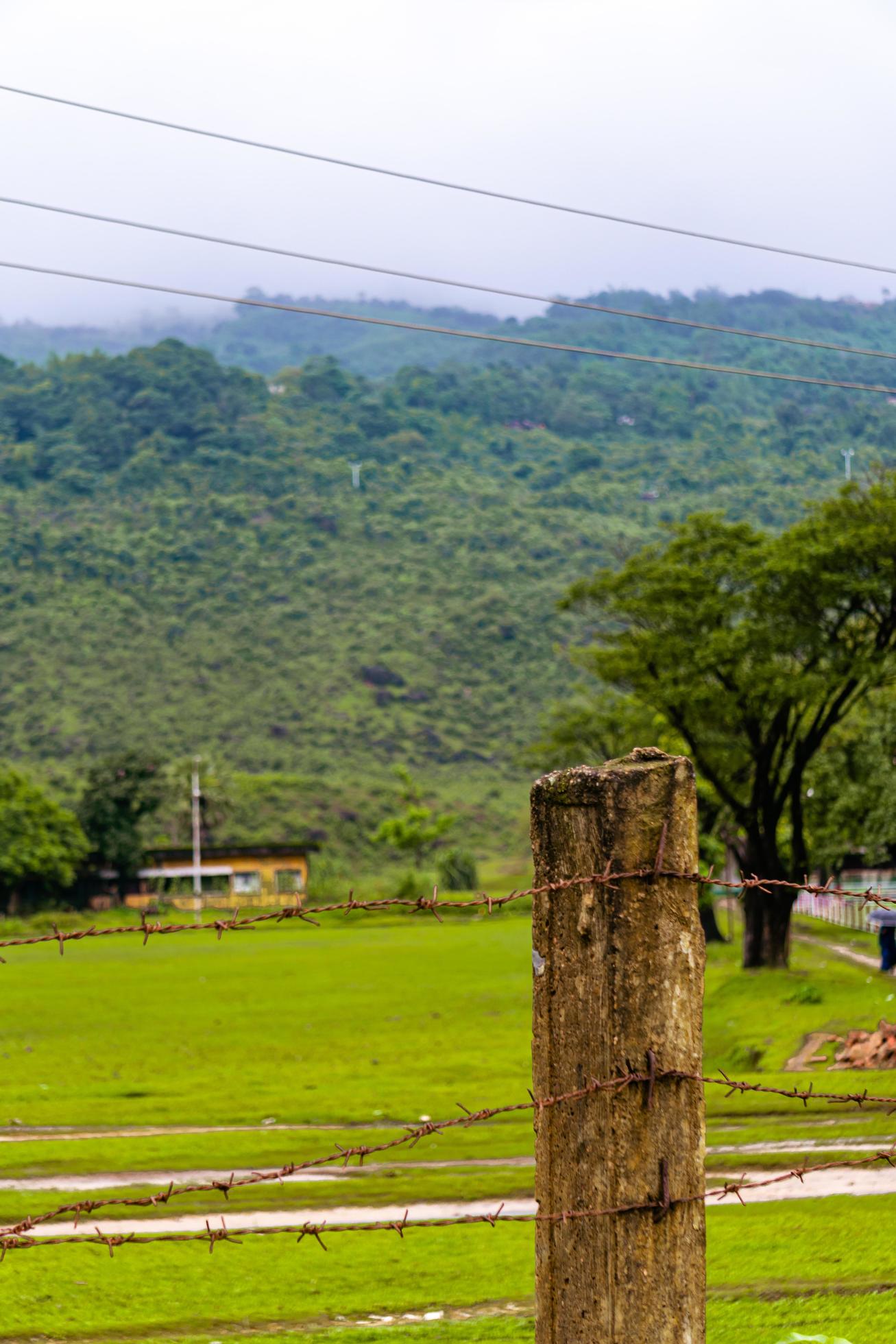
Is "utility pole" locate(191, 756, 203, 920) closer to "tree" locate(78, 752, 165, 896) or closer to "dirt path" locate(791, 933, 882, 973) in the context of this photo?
"tree" locate(78, 752, 165, 896)

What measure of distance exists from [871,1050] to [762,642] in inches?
465

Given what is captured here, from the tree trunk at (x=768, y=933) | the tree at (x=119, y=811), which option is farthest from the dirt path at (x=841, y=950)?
the tree at (x=119, y=811)

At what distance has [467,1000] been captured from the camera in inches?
1224

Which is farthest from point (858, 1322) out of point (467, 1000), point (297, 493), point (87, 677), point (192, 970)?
point (297, 493)

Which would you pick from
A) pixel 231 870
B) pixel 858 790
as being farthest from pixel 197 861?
pixel 858 790

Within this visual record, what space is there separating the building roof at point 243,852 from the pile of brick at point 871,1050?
206 ft

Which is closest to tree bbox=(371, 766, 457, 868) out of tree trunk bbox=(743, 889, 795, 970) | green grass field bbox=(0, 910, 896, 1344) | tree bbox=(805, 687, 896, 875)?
tree bbox=(805, 687, 896, 875)

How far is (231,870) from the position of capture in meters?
80.1

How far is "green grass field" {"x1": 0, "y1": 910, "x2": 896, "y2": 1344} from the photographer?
7910 millimetres

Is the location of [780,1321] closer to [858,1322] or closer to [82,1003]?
[858,1322]

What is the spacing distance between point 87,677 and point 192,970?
78.9 meters

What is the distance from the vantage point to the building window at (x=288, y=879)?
77438mm

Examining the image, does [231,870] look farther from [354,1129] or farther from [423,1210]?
[423,1210]

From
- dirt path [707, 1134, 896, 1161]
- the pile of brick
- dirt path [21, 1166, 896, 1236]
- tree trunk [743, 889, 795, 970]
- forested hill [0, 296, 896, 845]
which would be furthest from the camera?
forested hill [0, 296, 896, 845]
